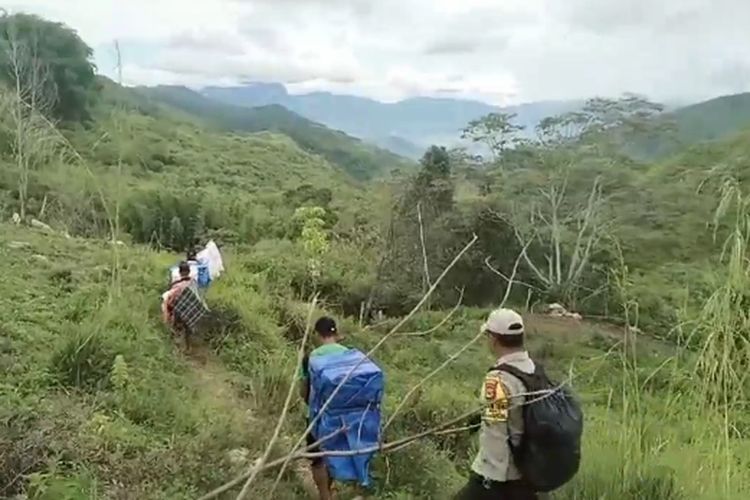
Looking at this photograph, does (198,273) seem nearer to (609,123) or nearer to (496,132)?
(496,132)

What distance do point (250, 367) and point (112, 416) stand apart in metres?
2.19

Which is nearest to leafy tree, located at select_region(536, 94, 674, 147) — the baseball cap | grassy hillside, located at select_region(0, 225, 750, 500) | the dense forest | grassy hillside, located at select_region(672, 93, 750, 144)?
the dense forest

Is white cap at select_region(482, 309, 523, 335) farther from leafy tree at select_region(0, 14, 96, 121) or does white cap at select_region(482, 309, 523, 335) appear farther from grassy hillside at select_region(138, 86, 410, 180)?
grassy hillside at select_region(138, 86, 410, 180)

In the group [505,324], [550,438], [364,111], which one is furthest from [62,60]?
[364,111]

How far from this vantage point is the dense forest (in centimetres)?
330

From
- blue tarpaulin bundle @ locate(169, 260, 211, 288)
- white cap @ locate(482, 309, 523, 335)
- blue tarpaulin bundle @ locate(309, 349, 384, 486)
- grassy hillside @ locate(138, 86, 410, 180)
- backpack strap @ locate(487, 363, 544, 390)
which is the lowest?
grassy hillside @ locate(138, 86, 410, 180)

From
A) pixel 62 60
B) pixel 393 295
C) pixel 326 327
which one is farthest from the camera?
pixel 62 60

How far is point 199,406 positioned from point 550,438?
305 centimetres

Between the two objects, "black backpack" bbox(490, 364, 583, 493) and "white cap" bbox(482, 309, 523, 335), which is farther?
"white cap" bbox(482, 309, 523, 335)

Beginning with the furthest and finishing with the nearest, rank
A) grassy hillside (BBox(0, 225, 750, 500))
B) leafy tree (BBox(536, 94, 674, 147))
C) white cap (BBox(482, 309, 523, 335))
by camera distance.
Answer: leafy tree (BBox(536, 94, 674, 147))
grassy hillside (BBox(0, 225, 750, 500))
white cap (BBox(482, 309, 523, 335))

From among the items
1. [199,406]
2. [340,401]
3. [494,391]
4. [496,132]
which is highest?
[496,132]

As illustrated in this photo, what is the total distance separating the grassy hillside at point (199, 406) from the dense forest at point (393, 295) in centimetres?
2

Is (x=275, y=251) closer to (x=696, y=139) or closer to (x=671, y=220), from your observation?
(x=671, y=220)

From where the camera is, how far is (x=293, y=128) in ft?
227
